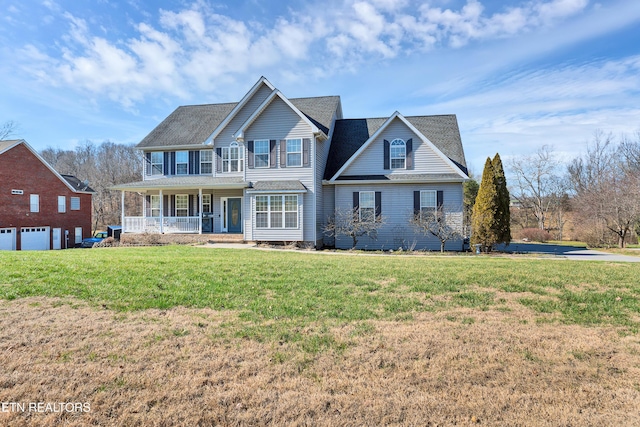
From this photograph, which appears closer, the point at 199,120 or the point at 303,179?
the point at 303,179

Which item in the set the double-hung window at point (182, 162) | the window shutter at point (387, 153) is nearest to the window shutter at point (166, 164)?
the double-hung window at point (182, 162)

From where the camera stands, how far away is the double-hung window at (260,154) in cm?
2002

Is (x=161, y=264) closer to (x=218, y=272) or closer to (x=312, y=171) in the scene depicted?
(x=218, y=272)

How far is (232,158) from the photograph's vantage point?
Answer: 70.9 ft

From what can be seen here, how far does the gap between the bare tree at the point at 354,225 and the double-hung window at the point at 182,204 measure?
8986 millimetres

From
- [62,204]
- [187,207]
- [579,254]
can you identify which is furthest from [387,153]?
[62,204]

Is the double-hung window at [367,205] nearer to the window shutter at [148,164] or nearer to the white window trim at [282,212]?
the white window trim at [282,212]

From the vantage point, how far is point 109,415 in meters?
3.44

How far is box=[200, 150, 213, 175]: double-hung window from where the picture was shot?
887 inches

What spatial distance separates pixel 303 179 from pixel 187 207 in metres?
8.09

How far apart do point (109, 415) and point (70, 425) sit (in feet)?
0.99

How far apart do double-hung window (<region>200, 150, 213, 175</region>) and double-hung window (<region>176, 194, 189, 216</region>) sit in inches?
74.7

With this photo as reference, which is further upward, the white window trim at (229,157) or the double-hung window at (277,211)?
the white window trim at (229,157)

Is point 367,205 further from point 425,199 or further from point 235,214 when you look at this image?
point 235,214
